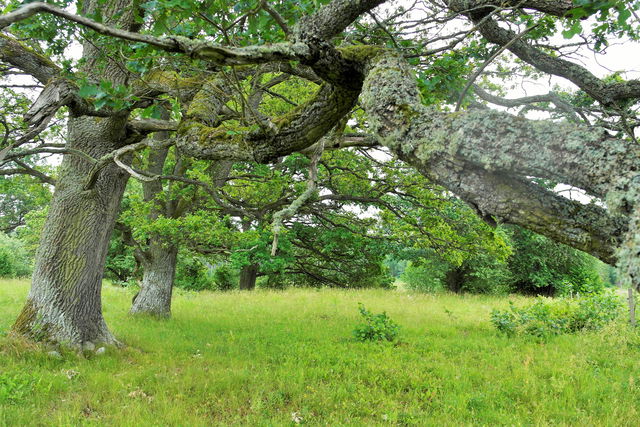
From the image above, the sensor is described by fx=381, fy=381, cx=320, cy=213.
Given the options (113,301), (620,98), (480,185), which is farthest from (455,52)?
(113,301)

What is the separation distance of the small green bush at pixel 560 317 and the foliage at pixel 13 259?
26.6 metres

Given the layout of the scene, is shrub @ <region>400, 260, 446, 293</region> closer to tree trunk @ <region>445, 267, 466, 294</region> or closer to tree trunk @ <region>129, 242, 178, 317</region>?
tree trunk @ <region>445, 267, 466, 294</region>

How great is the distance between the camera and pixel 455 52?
494cm

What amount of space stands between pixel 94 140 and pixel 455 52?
5718mm

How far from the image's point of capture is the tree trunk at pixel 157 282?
31.5 ft

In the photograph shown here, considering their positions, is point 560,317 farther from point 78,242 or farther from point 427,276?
point 427,276

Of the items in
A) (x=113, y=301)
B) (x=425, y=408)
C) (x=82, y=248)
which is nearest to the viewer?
(x=425, y=408)

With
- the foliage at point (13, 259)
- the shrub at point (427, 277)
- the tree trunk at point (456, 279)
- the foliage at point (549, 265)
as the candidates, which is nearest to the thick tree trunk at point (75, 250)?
the shrub at point (427, 277)

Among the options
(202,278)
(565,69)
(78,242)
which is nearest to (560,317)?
(565,69)

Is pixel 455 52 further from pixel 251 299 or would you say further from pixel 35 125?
pixel 251 299

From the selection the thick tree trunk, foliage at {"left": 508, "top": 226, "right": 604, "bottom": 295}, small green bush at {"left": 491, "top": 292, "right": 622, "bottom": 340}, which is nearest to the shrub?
foliage at {"left": 508, "top": 226, "right": 604, "bottom": 295}

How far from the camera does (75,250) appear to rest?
6168 millimetres

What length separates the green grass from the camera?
4.43 metres

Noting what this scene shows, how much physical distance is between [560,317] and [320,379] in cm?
675
